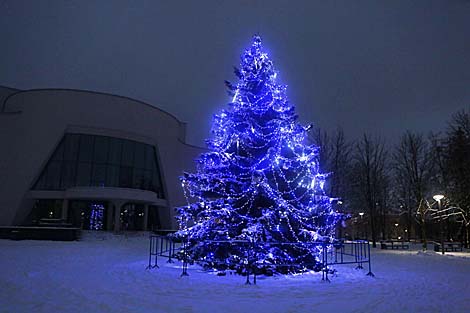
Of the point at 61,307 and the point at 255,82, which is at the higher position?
the point at 255,82

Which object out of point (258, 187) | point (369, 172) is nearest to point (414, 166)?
point (369, 172)

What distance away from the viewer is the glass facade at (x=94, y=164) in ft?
133

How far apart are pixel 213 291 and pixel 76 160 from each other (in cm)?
3632

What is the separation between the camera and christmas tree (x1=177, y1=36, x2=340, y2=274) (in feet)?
42.9

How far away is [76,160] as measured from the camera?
4125 cm

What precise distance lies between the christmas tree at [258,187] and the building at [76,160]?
27826mm

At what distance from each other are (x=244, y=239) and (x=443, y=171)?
30478 millimetres

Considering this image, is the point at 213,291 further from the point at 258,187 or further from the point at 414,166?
the point at 414,166

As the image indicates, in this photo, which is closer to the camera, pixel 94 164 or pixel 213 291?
pixel 213 291

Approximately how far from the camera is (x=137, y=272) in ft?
40.6

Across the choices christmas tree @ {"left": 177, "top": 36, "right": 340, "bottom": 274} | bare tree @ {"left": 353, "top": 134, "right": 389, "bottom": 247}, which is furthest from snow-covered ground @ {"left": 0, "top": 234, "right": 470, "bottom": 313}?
bare tree @ {"left": 353, "top": 134, "right": 389, "bottom": 247}

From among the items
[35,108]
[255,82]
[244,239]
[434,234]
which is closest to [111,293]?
[244,239]

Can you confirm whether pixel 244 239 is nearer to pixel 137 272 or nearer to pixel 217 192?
pixel 217 192

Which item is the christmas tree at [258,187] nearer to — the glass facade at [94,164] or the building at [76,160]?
the building at [76,160]
